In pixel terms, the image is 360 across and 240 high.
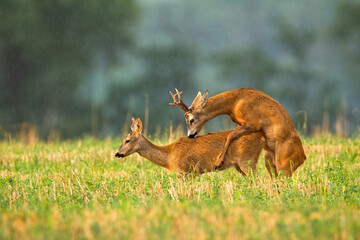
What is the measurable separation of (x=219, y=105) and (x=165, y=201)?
275 centimetres

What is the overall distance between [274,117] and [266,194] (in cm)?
193

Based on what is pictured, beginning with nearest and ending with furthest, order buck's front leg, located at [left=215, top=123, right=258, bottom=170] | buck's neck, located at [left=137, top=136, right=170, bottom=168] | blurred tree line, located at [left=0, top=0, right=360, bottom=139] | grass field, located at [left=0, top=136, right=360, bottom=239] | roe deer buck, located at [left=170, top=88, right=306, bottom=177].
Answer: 1. grass field, located at [left=0, top=136, right=360, bottom=239]
2. buck's front leg, located at [left=215, top=123, right=258, bottom=170]
3. roe deer buck, located at [left=170, top=88, right=306, bottom=177]
4. buck's neck, located at [left=137, top=136, right=170, bottom=168]
5. blurred tree line, located at [left=0, top=0, right=360, bottom=139]

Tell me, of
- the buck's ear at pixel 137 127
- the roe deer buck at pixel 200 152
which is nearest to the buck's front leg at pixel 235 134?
the roe deer buck at pixel 200 152

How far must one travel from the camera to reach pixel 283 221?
17.0ft

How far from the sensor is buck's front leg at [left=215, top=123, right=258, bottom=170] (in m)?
9.02

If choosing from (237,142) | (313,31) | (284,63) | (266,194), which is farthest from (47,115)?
(266,194)

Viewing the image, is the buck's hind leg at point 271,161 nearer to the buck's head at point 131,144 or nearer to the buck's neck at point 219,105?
the buck's neck at point 219,105

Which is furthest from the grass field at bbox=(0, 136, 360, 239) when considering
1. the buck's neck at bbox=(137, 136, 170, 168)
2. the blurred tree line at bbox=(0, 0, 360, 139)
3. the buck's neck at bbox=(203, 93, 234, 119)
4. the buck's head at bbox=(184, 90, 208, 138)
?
the blurred tree line at bbox=(0, 0, 360, 139)

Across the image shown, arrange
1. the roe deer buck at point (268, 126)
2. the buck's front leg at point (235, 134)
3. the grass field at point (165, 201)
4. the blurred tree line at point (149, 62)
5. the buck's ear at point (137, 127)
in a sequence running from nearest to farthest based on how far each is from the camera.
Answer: the grass field at point (165, 201), the buck's front leg at point (235, 134), the roe deer buck at point (268, 126), the buck's ear at point (137, 127), the blurred tree line at point (149, 62)

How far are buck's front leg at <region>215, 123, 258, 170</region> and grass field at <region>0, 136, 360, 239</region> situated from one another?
39cm

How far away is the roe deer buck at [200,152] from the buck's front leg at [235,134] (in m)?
0.22

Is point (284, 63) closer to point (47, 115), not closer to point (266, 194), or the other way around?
point (47, 115)

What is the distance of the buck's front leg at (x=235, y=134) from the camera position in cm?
902

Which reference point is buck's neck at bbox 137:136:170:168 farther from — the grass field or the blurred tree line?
the blurred tree line
